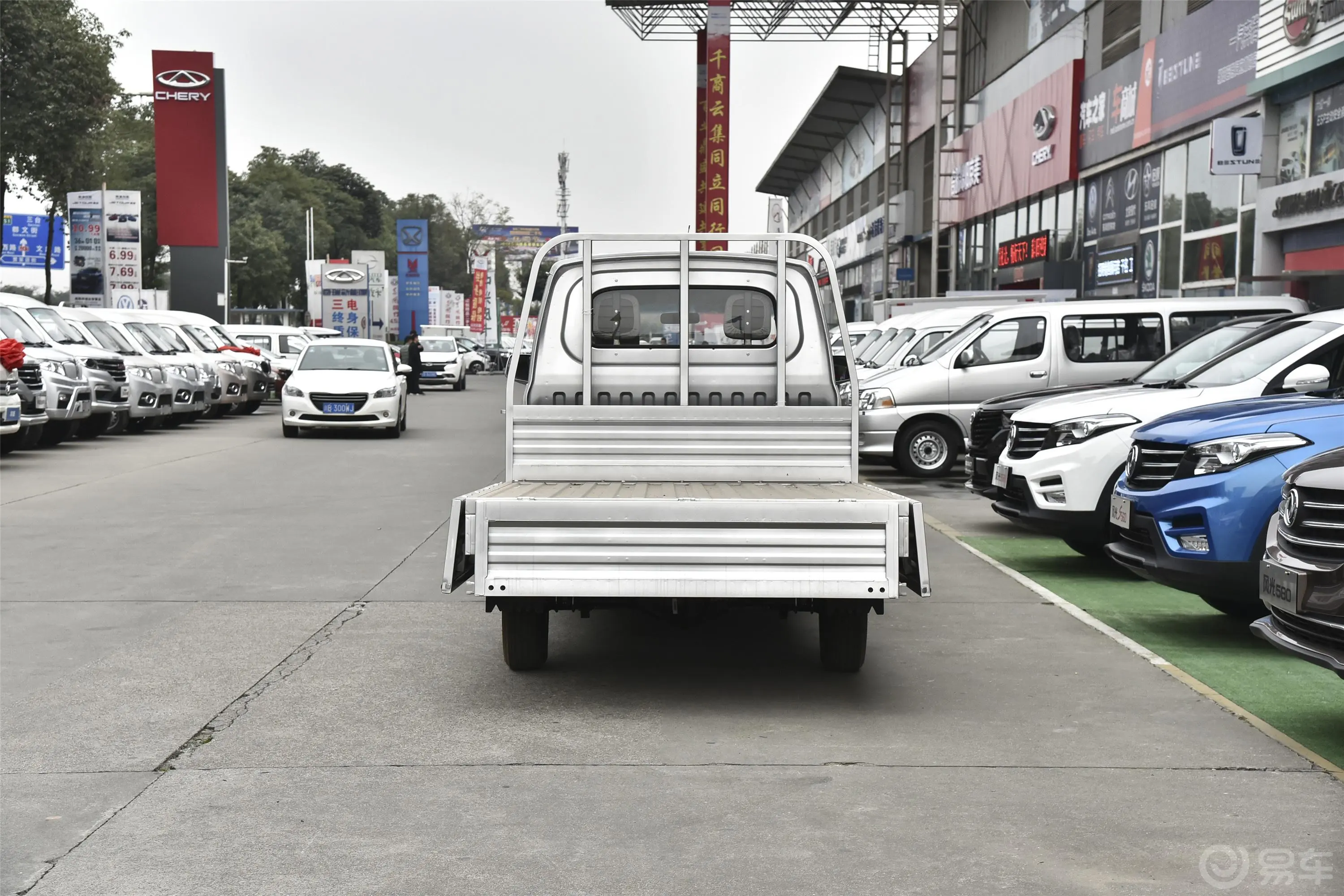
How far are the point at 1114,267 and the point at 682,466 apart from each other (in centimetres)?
2406

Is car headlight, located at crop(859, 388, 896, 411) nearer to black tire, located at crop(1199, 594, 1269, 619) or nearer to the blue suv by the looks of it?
black tire, located at crop(1199, 594, 1269, 619)

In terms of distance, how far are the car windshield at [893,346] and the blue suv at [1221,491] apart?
1190 cm

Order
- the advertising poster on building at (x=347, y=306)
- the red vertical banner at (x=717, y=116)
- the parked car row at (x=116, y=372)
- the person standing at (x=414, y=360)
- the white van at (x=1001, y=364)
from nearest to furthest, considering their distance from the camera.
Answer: the white van at (x=1001, y=364) < the parked car row at (x=116, y=372) < the person standing at (x=414, y=360) < the red vertical banner at (x=717, y=116) < the advertising poster on building at (x=347, y=306)

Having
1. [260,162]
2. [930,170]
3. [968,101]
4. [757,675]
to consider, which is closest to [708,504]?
[757,675]

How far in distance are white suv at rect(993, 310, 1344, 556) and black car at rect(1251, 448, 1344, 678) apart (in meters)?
4.32

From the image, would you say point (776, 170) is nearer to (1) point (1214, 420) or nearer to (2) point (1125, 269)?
(2) point (1125, 269)

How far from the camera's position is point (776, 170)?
83.5m

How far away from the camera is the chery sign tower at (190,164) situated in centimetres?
4875

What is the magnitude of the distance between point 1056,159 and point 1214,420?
87.1ft

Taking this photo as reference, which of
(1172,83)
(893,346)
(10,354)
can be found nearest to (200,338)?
(10,354)

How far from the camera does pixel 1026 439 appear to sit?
1099 cm

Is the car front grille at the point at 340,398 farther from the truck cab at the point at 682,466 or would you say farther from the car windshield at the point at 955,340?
the truck cab at the point at 682,466

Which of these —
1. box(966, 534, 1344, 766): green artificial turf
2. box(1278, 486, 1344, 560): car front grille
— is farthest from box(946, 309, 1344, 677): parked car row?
box(966, 534, 1344, 766): green artificial turf

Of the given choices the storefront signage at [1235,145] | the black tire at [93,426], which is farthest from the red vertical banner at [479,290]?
the storefront signage at [1235,145]
